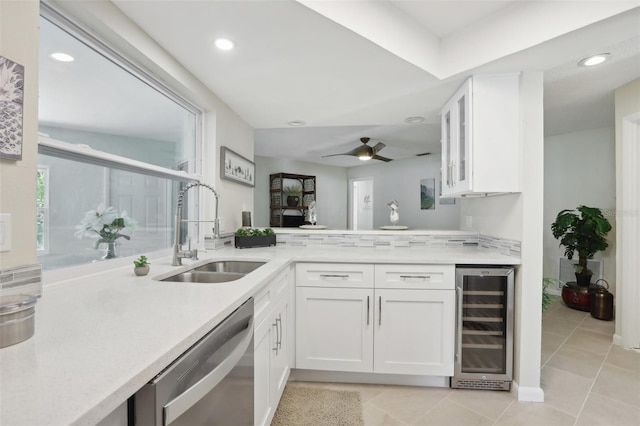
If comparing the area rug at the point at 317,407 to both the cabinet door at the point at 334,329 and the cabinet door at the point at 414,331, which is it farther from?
the cabinet door at the point at 414,331

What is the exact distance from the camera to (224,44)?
1621 mm

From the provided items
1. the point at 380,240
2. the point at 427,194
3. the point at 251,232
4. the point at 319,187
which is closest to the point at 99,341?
the point at 251,232

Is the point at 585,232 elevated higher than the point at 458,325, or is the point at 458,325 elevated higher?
the point at 585,232

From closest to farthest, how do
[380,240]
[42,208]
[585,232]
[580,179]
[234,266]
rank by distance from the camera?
[42,208], [234,266], [380,240], [585,232], [580,179]

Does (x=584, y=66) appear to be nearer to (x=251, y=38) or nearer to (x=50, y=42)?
(x=251, y=38)

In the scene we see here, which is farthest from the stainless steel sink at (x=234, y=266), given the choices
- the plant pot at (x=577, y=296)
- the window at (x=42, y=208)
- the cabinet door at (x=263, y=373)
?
the plant pot at (x=577, y=296)

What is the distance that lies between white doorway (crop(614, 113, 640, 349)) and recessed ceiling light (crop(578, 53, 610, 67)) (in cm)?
96

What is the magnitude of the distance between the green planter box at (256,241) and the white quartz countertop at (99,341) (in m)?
1.15

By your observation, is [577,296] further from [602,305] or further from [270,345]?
[270,345]

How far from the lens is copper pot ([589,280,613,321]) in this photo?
316 centimetres

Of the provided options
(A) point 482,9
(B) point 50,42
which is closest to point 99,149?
(B) point 50,42

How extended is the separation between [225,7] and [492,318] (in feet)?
7.99

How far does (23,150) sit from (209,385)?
954mm

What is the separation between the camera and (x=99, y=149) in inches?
55.9
